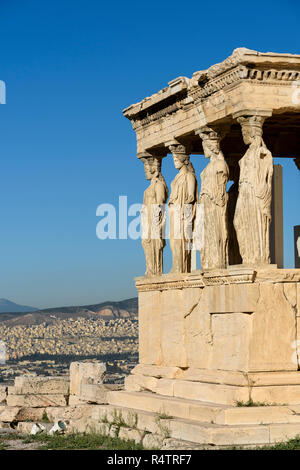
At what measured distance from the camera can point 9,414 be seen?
18703 mm

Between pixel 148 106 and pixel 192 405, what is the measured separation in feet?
17.2

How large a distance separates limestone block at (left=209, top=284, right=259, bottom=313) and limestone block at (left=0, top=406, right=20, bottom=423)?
5.97 metres

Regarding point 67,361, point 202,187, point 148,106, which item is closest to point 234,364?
point 202,187

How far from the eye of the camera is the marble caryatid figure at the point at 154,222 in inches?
659

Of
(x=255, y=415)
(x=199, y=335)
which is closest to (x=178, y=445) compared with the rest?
(x=255, y=415)

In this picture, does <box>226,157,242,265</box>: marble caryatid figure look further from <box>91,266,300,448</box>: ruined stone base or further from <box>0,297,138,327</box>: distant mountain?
<box>0,297,138,327</box>: distant mountain

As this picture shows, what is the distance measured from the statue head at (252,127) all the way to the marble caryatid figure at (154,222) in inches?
127

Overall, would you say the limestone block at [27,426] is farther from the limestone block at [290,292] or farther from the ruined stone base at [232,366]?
the limestone block at [290,292]

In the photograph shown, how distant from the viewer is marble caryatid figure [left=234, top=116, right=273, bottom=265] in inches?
535

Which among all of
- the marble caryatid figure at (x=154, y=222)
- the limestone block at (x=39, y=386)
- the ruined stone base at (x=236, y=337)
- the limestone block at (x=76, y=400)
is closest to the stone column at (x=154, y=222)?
the marble caryatid figure at (x=154, y=222)

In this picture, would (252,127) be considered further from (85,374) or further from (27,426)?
(85,374)

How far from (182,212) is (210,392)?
3220 mm

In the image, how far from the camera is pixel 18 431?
57.4 feet
